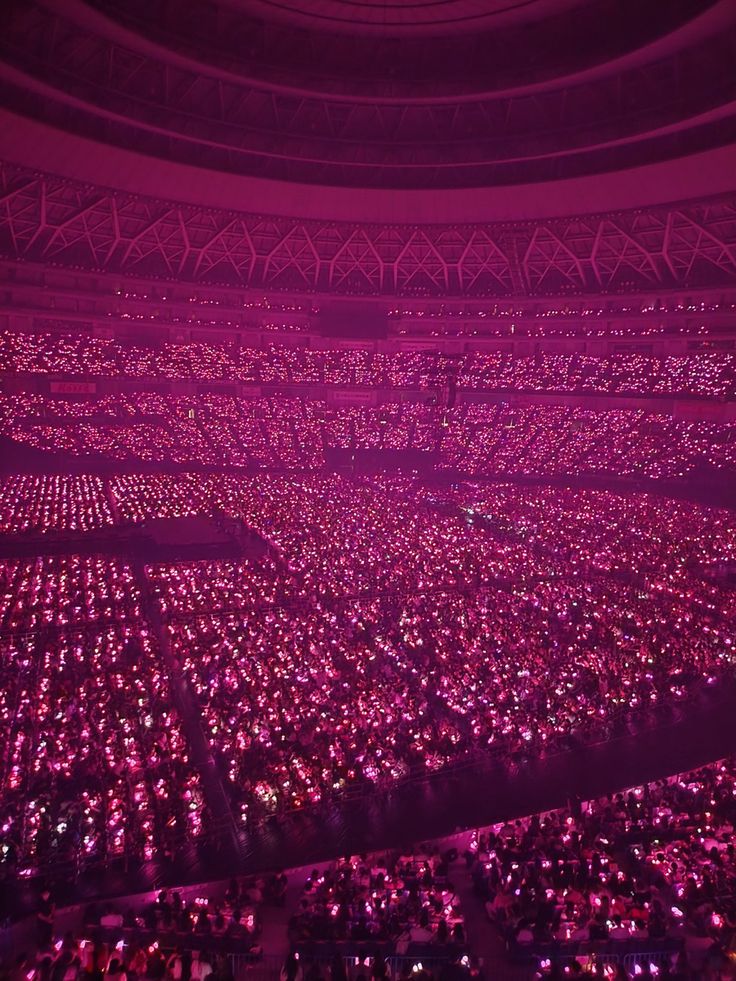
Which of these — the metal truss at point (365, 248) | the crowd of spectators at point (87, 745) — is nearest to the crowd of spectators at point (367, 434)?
the metal truss at point (365, 248)

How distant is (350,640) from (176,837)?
616 cm

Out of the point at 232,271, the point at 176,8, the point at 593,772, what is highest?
the point at 176,8

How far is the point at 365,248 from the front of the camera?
3212 cm

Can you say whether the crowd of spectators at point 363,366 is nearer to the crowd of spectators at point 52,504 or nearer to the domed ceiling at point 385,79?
the crowd of spectators at point 52,504

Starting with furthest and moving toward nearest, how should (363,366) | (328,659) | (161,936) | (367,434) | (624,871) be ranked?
(363,366) < (367,434) < (328,659) < (624,871) < (161,936)

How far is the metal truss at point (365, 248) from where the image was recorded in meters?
25.6

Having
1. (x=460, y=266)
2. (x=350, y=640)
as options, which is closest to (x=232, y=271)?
(x=460, y=266)

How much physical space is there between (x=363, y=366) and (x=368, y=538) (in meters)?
22.3

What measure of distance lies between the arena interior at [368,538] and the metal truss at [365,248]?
0.29m

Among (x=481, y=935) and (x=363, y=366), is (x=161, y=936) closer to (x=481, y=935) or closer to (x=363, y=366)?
(x=481, y=935)

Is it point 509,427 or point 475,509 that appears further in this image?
point 509,427

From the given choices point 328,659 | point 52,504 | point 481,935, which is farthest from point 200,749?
point 52,504

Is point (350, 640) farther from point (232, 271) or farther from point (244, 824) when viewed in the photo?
point (232, 271)

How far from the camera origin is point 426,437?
37.2 meters
